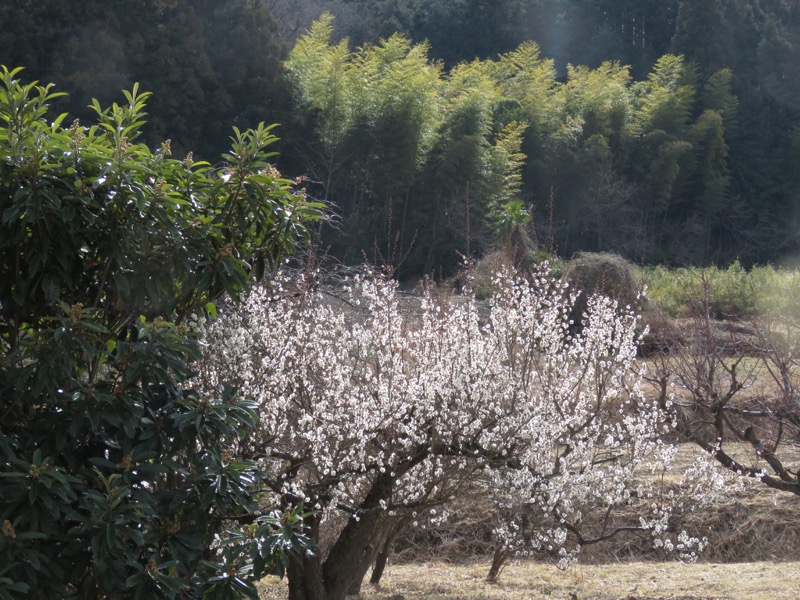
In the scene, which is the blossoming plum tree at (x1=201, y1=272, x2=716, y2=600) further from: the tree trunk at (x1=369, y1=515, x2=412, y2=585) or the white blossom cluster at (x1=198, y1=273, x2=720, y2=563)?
the tree trunk at (x1=369, y1=515, x2=412, y2=585)

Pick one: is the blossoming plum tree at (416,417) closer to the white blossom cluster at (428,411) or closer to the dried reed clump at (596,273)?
the white blossom cluster at (428,411)

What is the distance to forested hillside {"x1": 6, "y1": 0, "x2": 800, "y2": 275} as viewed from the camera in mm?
20328

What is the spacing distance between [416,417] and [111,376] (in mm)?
2142

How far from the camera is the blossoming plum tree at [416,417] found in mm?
5156

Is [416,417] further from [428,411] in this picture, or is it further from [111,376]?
[111,376]

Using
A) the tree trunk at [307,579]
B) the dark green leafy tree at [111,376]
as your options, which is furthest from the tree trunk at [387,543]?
the dark green leafy tree at [111,376]

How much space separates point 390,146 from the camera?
23.0m

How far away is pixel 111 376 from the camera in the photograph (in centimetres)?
357

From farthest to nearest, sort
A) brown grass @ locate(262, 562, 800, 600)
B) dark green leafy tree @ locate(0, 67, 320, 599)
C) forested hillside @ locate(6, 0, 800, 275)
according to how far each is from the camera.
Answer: forested hillside @ locate(6, 0, 800, 275), brown grass @ locate(262, 562, 800, 600), dark green leafy tree @ locate(0, 67, 320, 599)

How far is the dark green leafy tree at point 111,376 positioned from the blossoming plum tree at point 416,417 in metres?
1.43

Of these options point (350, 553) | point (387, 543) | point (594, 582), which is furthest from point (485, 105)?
point (350, 553)

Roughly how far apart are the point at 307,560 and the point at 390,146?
59.5 feet

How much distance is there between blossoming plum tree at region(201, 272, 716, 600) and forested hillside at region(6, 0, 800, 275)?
23.0 ft

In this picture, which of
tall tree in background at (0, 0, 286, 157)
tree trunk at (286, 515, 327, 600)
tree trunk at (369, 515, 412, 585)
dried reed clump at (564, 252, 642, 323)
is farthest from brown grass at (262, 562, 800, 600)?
tall tree in background at (0, 0, 286, 157)
